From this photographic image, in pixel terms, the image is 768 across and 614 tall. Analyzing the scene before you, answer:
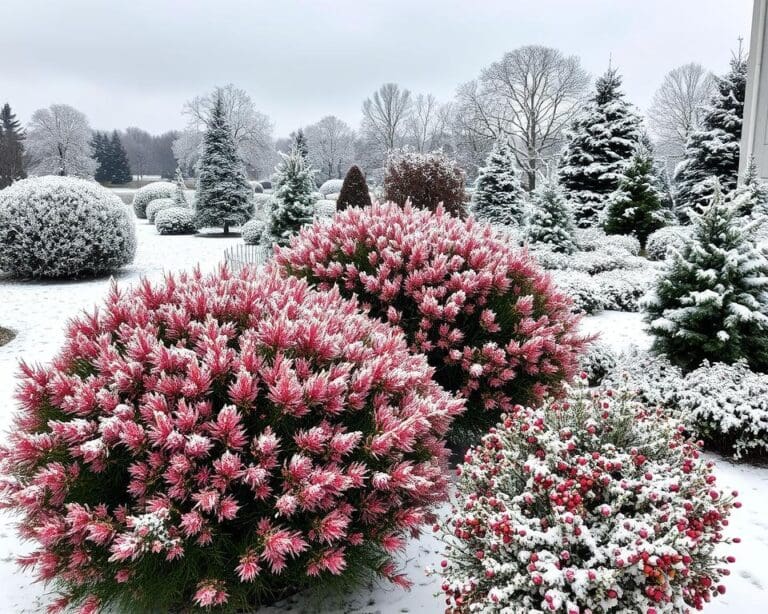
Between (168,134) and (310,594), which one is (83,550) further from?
(168,134)

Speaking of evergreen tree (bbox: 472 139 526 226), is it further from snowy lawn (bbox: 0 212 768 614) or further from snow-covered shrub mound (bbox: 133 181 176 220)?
snow-covered shrub mound (bbox: 133 181 176 220)

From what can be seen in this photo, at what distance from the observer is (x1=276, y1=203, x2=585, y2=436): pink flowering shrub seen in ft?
11.9

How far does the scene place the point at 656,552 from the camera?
178 cm

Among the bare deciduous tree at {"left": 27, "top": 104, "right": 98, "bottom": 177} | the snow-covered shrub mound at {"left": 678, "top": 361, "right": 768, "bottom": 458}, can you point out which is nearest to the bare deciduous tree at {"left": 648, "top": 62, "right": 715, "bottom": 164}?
the snow-covered shrub mound at {"left": 678, "top": 361, "right": 768, "bottom": 458}

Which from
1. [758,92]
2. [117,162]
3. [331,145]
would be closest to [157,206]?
[758,92]

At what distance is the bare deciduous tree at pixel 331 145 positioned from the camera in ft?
222

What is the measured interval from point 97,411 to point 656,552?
212cm

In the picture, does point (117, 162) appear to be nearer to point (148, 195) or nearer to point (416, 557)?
point (148, 195)

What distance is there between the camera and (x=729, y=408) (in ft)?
13.2

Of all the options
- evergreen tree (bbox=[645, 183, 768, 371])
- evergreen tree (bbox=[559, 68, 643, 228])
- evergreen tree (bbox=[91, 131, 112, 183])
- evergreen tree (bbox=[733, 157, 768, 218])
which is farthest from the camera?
evergreen tree (bbox=[91, 131, 112, 183])

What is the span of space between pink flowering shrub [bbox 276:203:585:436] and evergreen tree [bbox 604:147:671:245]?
43.0 ft

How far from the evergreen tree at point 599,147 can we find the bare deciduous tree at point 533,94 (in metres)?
14.3

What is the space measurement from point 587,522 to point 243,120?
53.6 metres

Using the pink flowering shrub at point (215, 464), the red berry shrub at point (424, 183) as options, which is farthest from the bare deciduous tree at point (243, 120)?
the pink flowering shrub at point (215, 464)
